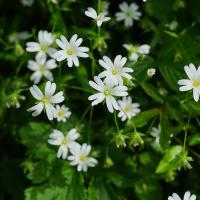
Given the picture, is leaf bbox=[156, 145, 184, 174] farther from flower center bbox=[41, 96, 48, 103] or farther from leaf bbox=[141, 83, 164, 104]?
flower center bbox=[41, 96, 48, 103]

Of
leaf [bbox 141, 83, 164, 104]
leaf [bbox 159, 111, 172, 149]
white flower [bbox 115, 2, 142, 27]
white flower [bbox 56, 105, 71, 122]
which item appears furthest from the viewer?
white flower [bbox 115, 2, 142, 27]

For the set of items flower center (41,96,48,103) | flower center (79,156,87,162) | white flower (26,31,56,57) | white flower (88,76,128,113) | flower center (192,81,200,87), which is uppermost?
flower center (192,81,200,87)

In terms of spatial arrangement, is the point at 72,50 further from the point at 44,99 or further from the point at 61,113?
the point at 61,113

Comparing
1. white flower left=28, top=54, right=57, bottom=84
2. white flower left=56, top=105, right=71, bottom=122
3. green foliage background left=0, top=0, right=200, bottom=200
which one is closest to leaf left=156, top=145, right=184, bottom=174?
green foliage background left=0, top=0, right=200, bottom=200

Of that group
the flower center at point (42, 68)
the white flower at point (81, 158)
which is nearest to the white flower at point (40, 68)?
the flower center at point (42, 68)

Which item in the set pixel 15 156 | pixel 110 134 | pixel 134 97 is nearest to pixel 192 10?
pixel 134 97

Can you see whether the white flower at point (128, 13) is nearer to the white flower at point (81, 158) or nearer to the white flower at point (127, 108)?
the white flower at point (127, 108)
